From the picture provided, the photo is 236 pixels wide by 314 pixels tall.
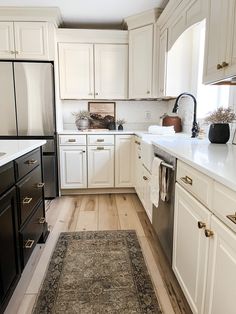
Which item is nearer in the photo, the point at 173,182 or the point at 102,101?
the point at 173,182

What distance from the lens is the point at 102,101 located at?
3.82m

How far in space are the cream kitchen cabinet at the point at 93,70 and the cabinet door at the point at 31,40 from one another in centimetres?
31

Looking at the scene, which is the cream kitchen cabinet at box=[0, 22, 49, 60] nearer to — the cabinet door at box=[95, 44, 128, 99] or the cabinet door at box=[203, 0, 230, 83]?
the cabinet door at box=[95, 44, 128, 99]

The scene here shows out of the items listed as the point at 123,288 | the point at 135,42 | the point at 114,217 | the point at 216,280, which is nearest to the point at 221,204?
the point at 216,280

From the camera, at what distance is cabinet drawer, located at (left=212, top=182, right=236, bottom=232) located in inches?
34.5

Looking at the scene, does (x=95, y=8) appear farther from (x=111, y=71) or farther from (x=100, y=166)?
(x=100, y=166)

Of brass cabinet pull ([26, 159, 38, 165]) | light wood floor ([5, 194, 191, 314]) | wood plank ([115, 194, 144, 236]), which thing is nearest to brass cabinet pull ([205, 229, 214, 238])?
light wood floor ([5, 194, 191, 314])

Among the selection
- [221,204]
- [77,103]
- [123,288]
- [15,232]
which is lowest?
[123,288]

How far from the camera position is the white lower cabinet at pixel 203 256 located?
0.91 metres

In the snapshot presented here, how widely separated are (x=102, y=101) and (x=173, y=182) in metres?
2.52

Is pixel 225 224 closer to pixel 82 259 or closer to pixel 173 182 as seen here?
pixel 173 182

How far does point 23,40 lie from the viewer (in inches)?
121

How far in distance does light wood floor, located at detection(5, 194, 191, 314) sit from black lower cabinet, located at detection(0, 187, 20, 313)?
0.63 ft

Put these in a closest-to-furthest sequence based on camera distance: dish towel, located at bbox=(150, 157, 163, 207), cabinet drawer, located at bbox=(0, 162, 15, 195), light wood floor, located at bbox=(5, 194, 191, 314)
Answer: cabinet drawer, located at bbox=(0, 162, 15, 195), light wood floor, located at bbox=(5, 194, 191, 314), dish towel, located at bbox=(150, 157, 163, 207)
